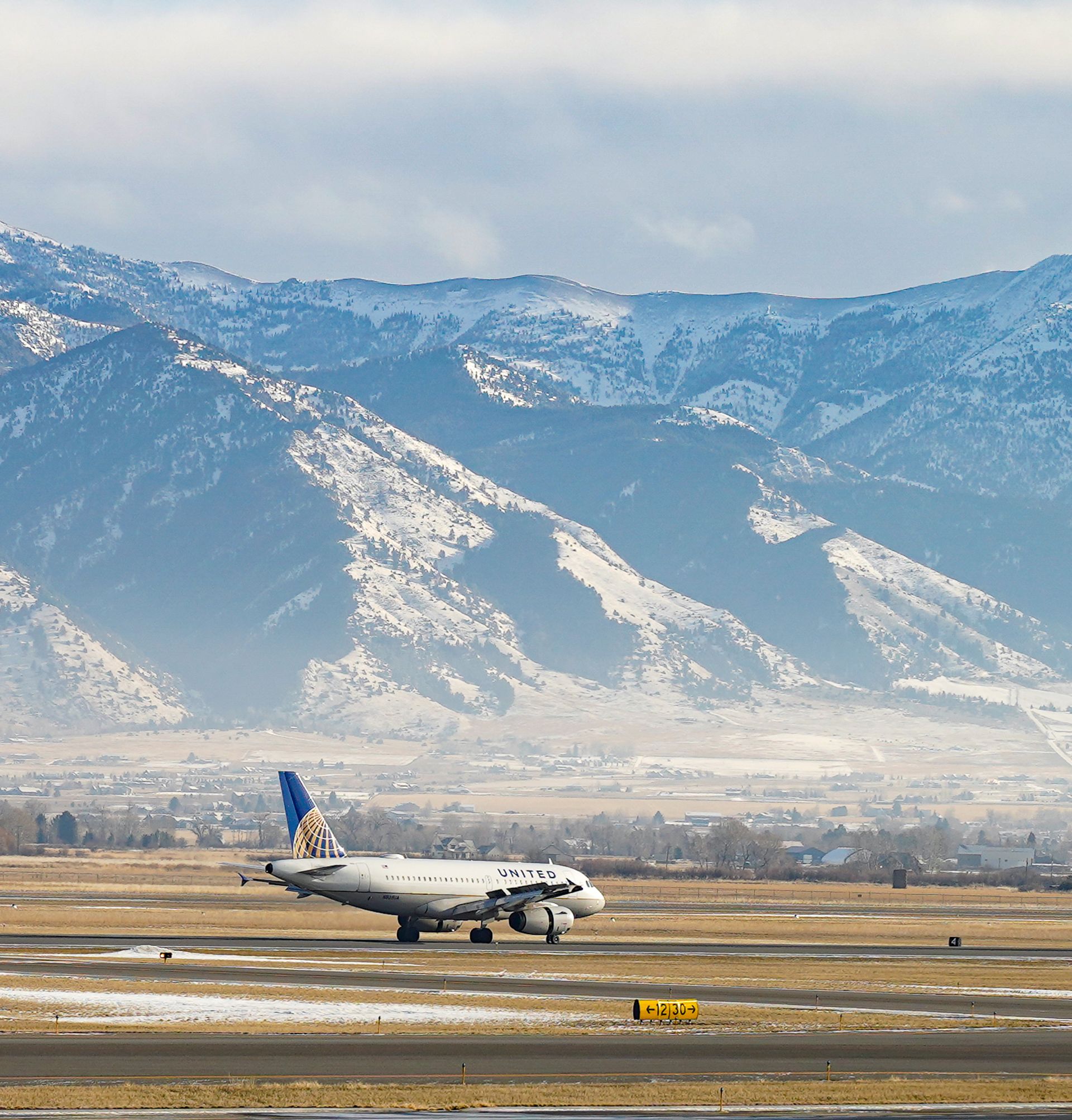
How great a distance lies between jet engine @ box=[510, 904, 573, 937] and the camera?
363ft

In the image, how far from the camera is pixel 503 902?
108375mm

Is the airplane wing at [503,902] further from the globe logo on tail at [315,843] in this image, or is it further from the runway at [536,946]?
the globe logo on tail at [315,843]

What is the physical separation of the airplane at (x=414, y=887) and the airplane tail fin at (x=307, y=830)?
4 centimetres

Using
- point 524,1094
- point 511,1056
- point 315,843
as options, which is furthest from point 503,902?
point 524,1094

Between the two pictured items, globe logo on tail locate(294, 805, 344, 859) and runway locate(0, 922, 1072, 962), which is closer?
runway locate(0, 922, 1072, 962)

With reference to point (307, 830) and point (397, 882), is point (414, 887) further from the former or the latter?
point (307, 830)

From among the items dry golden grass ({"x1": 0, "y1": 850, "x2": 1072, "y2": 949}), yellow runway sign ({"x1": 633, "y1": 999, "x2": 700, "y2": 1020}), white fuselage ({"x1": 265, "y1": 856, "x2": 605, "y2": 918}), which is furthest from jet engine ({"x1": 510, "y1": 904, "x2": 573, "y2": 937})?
yellow runway sign ({"x1": 633, "y1": 999, "x2": 700, "y2": 1020})

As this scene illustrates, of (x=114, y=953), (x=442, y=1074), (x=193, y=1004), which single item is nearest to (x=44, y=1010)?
(x=193, y=1004)

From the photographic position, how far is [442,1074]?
54.8 m

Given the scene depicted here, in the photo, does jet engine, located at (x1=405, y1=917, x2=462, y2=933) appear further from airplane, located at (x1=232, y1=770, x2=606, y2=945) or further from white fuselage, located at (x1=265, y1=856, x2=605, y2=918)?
white fuselage, located at (x1=265, y1=856, x2=605, y2=918)

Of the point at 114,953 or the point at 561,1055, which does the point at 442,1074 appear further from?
the point at 114,953

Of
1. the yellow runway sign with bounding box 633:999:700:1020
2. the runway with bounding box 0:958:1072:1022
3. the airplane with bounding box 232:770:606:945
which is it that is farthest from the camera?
the airplane with bounding box 232:770:606:945

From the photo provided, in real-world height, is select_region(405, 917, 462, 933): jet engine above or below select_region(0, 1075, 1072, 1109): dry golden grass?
above

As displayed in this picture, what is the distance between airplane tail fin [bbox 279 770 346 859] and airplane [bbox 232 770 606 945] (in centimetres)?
4
